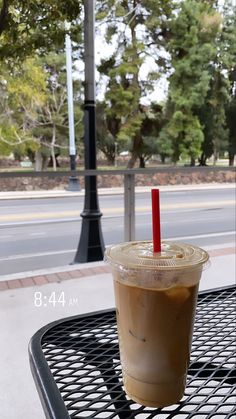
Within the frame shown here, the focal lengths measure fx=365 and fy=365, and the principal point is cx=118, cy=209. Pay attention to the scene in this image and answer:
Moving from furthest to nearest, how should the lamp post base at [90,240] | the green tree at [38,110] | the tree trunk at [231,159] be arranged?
the tree trunk at [231,159] → the green tree at [38,110] → the lamp post base at [90,240]

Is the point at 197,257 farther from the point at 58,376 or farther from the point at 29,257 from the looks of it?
the point at 29,257

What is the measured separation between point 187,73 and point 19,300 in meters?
5.35

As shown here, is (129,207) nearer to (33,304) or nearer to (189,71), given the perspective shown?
(33,304)

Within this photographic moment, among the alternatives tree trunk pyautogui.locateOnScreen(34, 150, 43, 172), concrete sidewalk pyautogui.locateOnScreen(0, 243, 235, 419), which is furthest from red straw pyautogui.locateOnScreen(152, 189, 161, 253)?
tree trunk pyautogui.locateOnScreen(34, 150, 43, 172)

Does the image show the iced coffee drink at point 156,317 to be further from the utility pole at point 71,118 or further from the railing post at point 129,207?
the railing post at point 129,207

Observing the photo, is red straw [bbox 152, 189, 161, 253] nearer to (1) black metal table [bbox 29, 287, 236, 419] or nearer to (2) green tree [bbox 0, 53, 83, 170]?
(1) black metal table [bbox 29, 287, 236, 419]

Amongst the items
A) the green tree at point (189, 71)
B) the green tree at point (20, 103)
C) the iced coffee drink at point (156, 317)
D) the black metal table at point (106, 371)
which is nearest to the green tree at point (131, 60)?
the green tree at point (189, 71)

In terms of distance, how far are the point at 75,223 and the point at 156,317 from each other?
2.81 meters

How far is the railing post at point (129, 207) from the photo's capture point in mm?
3084

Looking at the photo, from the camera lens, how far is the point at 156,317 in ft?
1.83

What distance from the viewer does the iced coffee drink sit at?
0.55m

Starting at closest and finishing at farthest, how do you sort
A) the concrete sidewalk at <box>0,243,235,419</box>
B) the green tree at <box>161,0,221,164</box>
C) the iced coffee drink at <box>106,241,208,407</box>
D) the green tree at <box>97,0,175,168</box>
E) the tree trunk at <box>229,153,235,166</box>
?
the iced coffee drink at <box>106,241,208,407</box>
the concrete sidewalk at <box>0,243,235,419</box>
the green tree at <box>97,0,175,168</box>
the green tree at <box>161,0,221,164</box>
the tree trunk at <box>229,153,235,166</box>

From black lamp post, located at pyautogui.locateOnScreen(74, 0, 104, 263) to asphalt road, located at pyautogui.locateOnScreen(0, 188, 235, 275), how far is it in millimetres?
124

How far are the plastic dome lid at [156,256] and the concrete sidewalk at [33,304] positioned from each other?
0.83 metres
